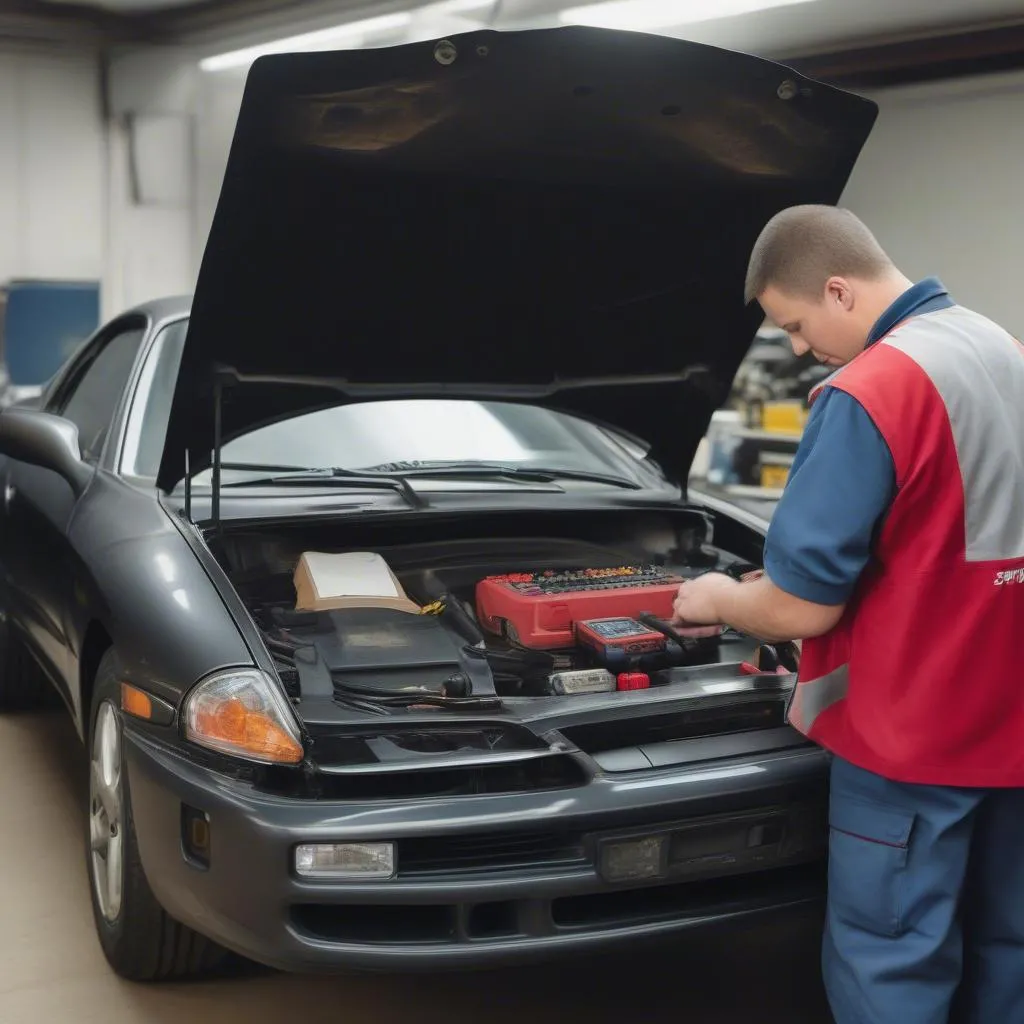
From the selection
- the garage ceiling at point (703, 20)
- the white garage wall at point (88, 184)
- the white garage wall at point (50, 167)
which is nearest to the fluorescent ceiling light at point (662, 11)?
the garage ceiling at point (703, 20)

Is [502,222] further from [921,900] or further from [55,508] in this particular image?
[921,900]

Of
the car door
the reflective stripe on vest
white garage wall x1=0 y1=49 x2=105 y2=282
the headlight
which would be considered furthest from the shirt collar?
white garage wall x1=0 y1=49 x2=105 y2=282

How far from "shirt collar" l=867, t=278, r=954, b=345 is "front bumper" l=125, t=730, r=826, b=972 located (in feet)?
2.40

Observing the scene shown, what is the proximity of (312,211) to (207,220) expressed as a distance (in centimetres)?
880

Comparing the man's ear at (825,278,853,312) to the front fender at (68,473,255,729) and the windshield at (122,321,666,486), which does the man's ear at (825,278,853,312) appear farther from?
the windshield at (122,321,666,486)

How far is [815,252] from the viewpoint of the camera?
74.5 inches

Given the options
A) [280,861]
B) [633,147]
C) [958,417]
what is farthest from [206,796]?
[633,147]

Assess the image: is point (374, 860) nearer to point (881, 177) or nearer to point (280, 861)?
point (280, 861)

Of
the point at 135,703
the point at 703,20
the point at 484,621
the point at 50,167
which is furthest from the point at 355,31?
the point at 135,703

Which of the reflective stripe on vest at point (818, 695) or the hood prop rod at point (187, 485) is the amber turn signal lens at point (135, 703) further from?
the reflective stripe on vest at point (818, 695)

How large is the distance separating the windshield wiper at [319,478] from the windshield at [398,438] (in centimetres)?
2

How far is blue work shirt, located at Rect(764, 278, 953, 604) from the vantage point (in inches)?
68.9

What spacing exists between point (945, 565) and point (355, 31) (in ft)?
25.9

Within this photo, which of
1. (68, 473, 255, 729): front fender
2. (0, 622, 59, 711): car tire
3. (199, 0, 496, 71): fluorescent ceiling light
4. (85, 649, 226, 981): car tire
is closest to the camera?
(68, 473, 255, 729): front fender
